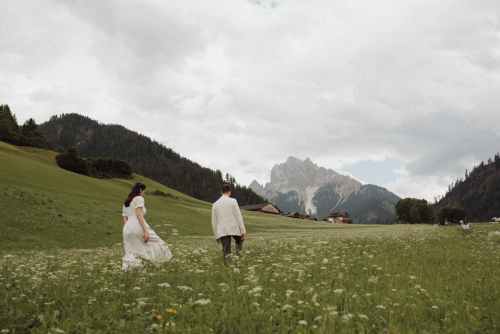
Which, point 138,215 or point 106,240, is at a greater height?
point 138,215

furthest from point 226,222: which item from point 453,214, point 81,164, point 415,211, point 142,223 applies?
point 453,214

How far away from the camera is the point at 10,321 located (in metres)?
4.10

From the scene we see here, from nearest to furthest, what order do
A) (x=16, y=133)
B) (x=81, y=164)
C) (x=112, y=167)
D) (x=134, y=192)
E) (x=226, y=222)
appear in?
(x=134, y=192) → (x=226, y=222) → (x=81, y=164) → (x=16, y=133) → (x=112, y=167)

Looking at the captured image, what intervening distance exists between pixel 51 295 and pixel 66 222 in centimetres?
2745

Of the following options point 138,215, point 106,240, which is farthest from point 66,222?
point 138,215

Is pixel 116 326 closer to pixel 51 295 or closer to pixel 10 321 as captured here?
pixel 10 321

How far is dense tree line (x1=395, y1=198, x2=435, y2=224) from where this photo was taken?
114562mm

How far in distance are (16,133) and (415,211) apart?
524 feet

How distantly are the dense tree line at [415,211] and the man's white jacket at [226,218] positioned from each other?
412ft

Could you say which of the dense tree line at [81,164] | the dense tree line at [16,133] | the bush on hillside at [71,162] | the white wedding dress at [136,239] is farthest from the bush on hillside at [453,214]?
the dense tree line at [16,133]

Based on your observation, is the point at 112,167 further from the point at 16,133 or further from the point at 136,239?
the point at 136,239

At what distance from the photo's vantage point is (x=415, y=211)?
375ft

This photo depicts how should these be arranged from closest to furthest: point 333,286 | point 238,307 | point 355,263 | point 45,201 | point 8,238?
1. point 238,307
2. point 333,286
3. point 355,263
4. point 8,238
5. point 45,201

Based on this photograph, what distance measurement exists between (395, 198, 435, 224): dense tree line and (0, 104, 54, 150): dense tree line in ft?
511
